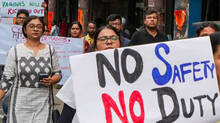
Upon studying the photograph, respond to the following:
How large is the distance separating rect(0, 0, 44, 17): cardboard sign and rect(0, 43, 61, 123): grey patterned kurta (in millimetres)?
3193

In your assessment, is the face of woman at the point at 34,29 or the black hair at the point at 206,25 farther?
the black hair at the point at 206,25

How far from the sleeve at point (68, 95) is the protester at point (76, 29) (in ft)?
15.3

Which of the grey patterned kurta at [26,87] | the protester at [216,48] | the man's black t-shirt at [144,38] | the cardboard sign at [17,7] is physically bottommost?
the grey patterned kurta at [26,87]

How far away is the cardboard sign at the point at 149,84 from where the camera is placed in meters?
2.54

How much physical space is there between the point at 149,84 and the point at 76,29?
4959 millimetres

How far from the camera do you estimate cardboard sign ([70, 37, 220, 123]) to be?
8.35 feet

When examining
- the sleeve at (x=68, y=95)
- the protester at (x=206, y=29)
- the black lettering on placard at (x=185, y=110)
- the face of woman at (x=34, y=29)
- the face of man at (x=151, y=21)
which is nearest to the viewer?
the black lettering on placard at (x=185, y=110)

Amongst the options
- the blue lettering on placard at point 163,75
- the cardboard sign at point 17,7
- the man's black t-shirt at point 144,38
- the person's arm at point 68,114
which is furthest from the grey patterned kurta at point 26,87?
the cardboard sign at point 17,7

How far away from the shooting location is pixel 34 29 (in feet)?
14.4

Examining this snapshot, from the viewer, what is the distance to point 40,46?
14.4ft

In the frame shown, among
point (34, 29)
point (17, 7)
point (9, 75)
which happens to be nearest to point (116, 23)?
point (17, 7)

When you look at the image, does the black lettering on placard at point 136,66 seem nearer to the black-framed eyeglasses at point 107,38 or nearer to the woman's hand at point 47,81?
the black-framed eyeglasses at point 107,38

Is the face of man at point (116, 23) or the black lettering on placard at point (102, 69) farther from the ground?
the face of man at point (116, 23)

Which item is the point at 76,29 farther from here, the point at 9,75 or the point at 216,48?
the point at 216,48
